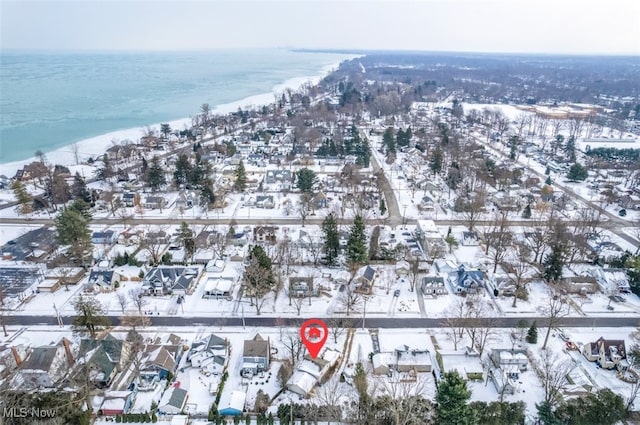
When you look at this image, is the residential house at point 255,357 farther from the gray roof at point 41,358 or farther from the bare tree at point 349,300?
the gray roof at point 41,358

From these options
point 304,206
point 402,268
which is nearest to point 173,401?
point 402,268

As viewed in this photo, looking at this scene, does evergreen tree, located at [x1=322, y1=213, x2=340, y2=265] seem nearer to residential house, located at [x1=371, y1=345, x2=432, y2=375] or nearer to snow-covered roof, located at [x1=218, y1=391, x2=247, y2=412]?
residential house, located at [x1=371, y1=345, x2=432, y2=375]

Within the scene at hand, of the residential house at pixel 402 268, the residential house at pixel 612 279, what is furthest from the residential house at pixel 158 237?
the residential house at pixel 612 279

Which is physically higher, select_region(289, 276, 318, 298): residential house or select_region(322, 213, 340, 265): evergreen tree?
select_region(322, 213, 340, 265): evergreen tree

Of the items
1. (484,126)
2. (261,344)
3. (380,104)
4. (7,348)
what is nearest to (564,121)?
(484,126)

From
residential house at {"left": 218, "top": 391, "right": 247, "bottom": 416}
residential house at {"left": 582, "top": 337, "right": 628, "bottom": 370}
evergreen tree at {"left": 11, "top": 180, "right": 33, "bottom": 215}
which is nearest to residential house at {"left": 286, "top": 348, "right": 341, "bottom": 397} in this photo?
residential house at {"left": 218, "top": 391, "right": 247, "bottom": 416}
